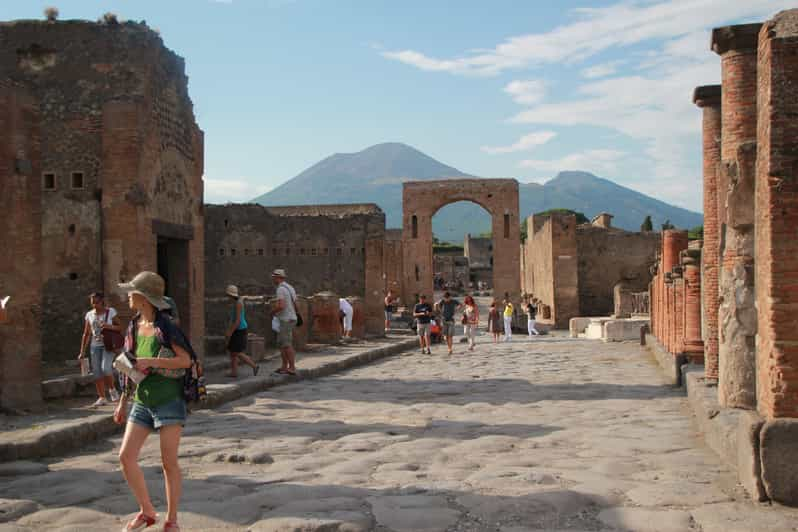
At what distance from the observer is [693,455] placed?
6.14 metres

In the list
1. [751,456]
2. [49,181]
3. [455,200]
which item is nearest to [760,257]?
[751,456]

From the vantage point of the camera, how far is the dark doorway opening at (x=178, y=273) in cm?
1341

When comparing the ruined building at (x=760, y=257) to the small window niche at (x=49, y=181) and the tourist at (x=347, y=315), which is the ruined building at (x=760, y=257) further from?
the tourist at (x=347, y=315)

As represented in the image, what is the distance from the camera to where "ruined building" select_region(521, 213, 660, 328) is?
3462cm

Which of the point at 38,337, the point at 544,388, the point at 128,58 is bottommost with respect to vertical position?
the point at 544,388

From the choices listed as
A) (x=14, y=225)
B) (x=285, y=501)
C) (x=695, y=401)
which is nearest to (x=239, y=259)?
(x=14, y=225)

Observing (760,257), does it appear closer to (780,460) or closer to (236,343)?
(780,460)

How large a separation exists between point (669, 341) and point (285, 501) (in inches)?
415

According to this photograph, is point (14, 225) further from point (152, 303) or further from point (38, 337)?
point (152, 303)

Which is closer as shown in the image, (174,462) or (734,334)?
(174,462)

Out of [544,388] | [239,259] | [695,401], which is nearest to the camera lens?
[695,401]

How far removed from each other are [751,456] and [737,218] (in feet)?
5.83

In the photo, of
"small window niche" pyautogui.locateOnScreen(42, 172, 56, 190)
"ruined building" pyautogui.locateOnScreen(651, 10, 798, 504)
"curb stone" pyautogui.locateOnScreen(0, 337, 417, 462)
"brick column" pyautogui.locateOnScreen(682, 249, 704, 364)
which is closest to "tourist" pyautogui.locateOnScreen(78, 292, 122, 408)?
"curb stone" pyautogui.locateOnScreen(0, 337, 417, 462)

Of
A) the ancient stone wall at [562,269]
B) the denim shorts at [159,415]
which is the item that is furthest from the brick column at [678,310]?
the ancient stone wall at [562,269]
